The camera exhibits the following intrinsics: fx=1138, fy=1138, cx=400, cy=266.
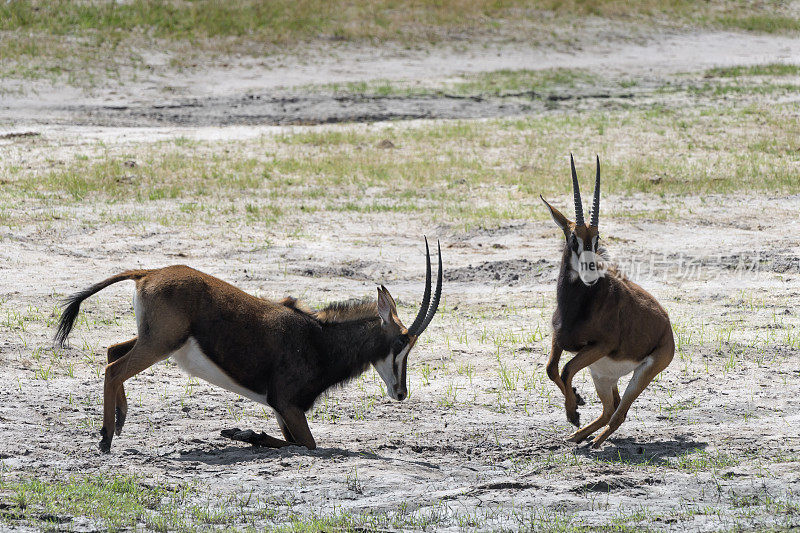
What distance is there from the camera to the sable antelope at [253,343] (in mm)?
7832

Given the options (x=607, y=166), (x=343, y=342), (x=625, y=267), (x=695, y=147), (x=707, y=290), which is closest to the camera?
(x=343, y=342)

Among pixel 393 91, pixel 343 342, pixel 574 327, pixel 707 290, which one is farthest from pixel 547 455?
pixel 393 91

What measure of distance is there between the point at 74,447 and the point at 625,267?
7874 millimetres

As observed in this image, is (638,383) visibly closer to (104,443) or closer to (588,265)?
(588,265)

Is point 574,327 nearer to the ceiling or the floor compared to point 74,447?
nearer to the ceiling

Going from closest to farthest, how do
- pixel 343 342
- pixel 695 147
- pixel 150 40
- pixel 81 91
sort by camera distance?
pixel 343 342
pixel 695 147
pixel 81 91
pixel 150 40

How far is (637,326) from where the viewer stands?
8.29 m

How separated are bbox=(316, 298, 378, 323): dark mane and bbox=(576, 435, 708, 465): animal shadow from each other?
6.14 feet

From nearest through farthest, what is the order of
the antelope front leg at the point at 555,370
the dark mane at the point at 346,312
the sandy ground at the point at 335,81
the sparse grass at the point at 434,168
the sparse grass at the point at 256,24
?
1. the antelope front leg at the point at 555,370
2. the dark mane at the point at 346,312
3. the sparse grass at the point at 434,168
4. the sandy ground at the point at 335,81
5. the sparse grass at the point at 256,24

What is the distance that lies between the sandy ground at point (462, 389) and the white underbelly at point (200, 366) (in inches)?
17.8

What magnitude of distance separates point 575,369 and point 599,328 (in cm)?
39

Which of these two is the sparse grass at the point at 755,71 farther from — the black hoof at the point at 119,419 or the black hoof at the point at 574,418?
the black hoof at the point at 119,419

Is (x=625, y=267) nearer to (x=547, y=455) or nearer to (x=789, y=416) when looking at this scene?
(x=789, y=416)

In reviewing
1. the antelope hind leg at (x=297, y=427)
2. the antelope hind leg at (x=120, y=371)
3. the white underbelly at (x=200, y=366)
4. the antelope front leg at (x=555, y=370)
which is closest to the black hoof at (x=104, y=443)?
the antelope hind leg at (x=120, y=371)
